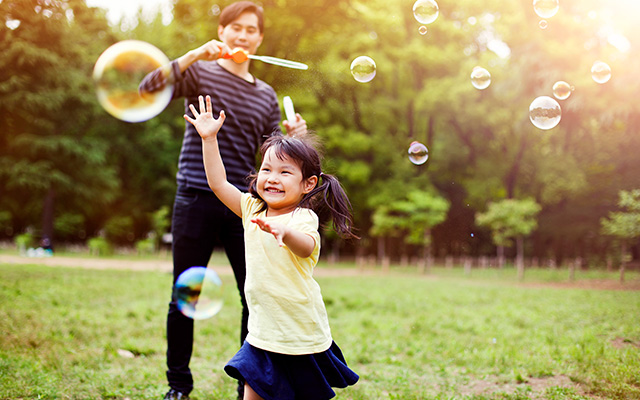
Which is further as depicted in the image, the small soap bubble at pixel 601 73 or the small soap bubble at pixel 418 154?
Result: the small soap bubble at pixel 601 73

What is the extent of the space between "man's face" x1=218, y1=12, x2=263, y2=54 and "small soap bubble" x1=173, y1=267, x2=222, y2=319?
4.05ft

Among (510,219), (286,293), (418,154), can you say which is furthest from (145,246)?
(286,293)

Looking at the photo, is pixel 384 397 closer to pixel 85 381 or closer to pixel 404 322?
pixel 85 381

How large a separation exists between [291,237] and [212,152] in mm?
607

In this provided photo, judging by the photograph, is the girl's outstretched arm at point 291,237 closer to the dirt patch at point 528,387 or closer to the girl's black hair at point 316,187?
the girl's black hair at point 316,187

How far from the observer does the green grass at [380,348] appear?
3262 millimetres

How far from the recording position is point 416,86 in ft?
75.6

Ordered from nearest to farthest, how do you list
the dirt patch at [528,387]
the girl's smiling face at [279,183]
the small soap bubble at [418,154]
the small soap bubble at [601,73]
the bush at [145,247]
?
the girl's smiling face at [279,183] → the dirt patch at [528,387] → the small soap bubble at [418,154] → the small soap bubble at [601,73] → the bush at [145,247]

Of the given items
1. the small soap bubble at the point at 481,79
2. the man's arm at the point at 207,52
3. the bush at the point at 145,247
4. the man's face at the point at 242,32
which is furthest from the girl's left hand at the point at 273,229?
the bush at the point at 145,247

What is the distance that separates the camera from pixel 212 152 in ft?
7.41

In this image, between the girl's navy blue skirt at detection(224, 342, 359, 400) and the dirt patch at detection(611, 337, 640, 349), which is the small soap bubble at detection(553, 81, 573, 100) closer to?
the dirt patch at detection(611, 337, 640, 349)

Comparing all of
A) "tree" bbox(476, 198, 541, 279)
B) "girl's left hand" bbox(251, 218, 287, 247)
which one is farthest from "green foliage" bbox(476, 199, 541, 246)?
"girl's left hand" bbox(251, 218, 287, 247)

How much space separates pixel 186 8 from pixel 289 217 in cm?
1564

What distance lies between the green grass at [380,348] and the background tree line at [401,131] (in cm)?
812
